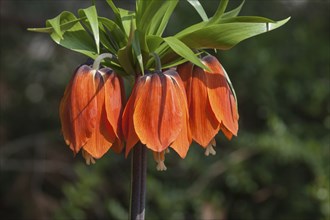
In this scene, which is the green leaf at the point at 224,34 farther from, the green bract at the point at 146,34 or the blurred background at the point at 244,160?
the blurred background at the point at 244,160

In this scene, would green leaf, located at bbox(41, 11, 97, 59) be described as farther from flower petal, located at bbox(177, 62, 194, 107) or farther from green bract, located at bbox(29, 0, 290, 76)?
flower petal, located at bbox(177, 62, 194, 107)

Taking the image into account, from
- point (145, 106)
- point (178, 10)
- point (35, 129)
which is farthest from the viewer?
point (35, 129)

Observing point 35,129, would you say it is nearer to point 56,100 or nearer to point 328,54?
point 56,100

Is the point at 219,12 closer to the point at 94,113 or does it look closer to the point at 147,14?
the point at 147,14

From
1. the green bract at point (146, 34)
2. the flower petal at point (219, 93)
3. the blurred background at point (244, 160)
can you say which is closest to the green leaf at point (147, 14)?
the green bract at point (146, 34)

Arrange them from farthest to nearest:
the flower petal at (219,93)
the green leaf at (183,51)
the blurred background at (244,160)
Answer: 1. the blurred background at (244,160)
2. the flower petal at (219,93)
3. the green leaf at (183,51)

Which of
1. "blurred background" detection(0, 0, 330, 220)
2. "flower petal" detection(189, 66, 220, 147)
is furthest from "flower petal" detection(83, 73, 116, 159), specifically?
"blurred background" detection(0, 0, 330, 220)

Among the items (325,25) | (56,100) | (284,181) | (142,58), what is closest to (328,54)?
(325,25)
